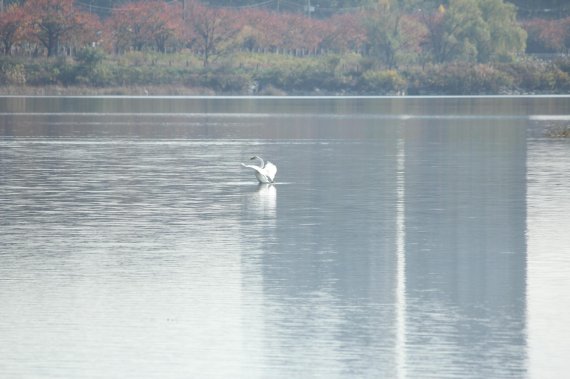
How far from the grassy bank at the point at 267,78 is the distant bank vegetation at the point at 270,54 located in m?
0.10

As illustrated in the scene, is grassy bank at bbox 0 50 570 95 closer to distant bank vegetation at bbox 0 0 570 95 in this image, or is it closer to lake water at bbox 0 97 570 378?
distant bank vegetation at bbox 0 0 570 95

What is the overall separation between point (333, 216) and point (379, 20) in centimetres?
10619

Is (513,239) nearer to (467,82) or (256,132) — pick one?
(256,132)

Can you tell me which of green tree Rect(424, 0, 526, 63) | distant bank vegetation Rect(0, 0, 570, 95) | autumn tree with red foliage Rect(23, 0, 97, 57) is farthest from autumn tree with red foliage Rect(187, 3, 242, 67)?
green tree Rect(424, 0, 526, 63)

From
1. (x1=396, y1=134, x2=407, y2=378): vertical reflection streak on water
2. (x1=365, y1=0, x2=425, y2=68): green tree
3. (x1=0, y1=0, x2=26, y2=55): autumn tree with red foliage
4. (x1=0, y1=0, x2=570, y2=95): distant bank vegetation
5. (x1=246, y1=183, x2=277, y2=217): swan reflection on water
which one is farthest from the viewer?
(x1=365, y1=0, x2=425, y2=68): green tree

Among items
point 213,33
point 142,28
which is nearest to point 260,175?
point 142,28

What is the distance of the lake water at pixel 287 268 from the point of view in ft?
35.7

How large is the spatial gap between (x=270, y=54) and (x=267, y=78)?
14.3 m

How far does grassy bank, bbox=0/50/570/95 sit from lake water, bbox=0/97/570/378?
75365 millimetres

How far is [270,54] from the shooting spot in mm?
125500

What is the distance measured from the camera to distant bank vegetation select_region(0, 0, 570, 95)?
109000 mm

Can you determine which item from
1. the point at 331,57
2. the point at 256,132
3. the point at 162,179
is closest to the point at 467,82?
the point at 331,57

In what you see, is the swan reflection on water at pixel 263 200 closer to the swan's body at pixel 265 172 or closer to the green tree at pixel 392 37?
the swan's body at pixel 265 172

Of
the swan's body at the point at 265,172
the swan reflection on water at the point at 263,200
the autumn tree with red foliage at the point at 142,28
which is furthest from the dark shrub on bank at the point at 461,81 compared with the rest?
Answer: the swan reflection on water at the point at 263,200
